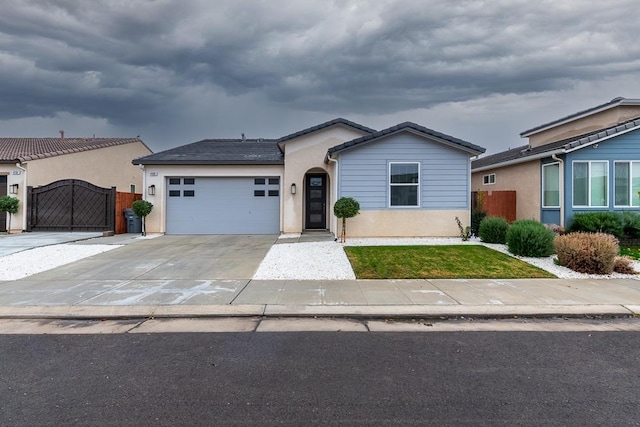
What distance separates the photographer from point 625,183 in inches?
503

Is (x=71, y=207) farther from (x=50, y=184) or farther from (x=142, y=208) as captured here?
(x=142, y=208)

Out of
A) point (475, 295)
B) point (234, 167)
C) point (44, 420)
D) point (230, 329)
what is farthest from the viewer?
point (234, 167)

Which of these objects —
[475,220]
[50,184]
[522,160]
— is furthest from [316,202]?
[50,184]

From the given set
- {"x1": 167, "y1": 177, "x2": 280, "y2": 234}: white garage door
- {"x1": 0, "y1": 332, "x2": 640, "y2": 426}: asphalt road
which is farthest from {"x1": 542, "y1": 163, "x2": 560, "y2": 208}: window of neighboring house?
{"x1": 167, "y1": 177, "x2": 280, "y2": 234}: white garage door

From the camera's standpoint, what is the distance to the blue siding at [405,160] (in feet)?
43.6

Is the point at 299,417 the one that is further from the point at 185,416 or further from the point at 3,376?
the point at 3,376

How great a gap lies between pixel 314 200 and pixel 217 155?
182 inches

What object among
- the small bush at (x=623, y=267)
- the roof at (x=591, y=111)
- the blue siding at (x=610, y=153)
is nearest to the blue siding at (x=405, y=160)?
the blue siding at (x=610, y=153)

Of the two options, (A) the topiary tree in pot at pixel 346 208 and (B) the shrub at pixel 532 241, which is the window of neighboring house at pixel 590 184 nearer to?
(B) the shrub at pixel 532 241

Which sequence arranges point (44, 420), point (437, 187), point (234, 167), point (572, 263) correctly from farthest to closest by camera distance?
point (234, 167), point (437, 187), point (572, 263), point (44, 420)

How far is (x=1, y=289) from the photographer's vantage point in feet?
22.7

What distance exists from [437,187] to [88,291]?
1094 centimetres

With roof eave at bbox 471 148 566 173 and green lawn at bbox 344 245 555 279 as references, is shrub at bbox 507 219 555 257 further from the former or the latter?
roof eave at bbox 471 148 566 173

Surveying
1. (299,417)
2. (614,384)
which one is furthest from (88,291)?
(614,384)
